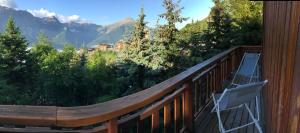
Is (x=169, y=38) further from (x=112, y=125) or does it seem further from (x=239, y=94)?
(x=112, y=125)

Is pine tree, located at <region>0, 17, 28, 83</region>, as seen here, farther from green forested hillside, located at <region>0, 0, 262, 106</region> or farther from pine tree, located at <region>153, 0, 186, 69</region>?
pine tree, located at <region>153, 0, 186, 69</region>

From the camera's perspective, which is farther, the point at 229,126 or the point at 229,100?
the point at 229,126

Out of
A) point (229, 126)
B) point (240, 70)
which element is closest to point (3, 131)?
point (229, 126)

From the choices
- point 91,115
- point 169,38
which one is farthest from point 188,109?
point 169,38

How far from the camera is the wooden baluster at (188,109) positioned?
331 cm

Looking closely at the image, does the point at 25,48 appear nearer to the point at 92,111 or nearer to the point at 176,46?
the point at 176,46

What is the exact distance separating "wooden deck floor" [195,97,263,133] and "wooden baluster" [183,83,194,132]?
0.51m

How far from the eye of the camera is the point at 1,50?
26219 millimetres

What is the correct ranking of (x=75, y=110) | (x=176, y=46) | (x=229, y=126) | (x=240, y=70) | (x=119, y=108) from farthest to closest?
(x=176, y=46) < (x=240, y=70) < (x=229, y=126) < (x=119, y=108) < (x=75, y=110)

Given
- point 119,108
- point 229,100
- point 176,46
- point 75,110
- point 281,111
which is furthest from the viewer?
point 176,46

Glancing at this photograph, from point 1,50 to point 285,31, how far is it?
27557mm

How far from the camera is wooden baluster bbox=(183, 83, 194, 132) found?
10.9ft

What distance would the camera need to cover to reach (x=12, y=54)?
26016 millimetres

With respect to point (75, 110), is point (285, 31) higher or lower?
higher
